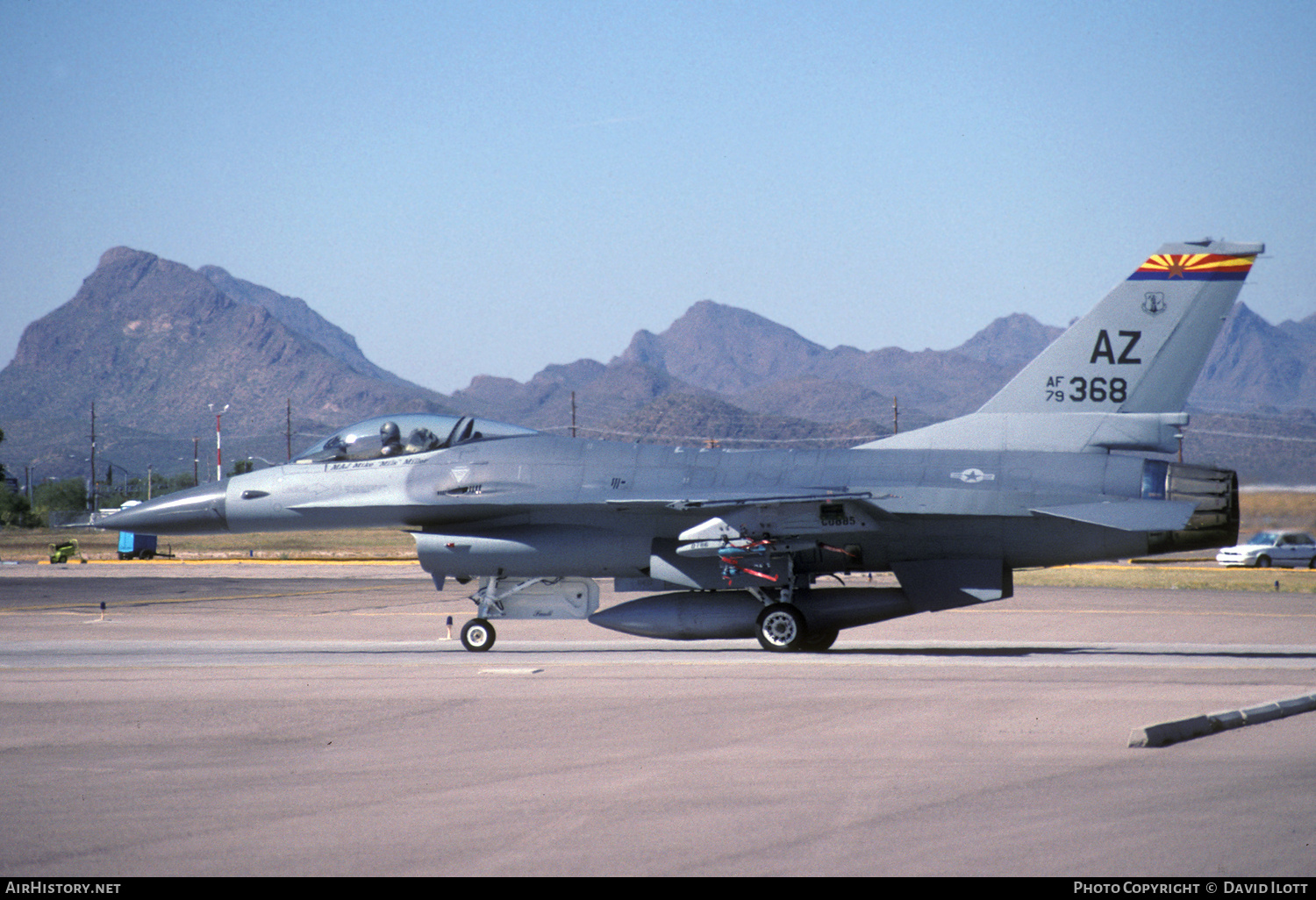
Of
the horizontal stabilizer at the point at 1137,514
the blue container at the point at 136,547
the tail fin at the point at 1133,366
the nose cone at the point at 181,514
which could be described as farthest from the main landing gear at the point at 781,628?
the blue container at the point at 136,547

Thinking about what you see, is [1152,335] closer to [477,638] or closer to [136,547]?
[477,638]

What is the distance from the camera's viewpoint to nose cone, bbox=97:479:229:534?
17266 mm

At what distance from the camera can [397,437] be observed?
1764 centimetres

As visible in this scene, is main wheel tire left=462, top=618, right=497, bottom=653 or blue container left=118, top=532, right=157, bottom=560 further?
blue container left=118, top=532, right=157, bottom=560

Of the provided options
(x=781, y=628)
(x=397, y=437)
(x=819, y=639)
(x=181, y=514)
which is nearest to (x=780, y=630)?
(x=781, y=628)

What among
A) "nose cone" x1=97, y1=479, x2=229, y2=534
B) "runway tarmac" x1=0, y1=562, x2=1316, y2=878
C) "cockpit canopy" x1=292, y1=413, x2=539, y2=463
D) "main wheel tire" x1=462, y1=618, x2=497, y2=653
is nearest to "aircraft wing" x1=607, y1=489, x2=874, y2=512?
"runway tarmac" x1=0, y1=562, x2=1316, y2=878

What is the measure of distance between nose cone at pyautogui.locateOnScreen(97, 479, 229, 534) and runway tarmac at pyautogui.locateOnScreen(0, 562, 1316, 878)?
76.3 inches

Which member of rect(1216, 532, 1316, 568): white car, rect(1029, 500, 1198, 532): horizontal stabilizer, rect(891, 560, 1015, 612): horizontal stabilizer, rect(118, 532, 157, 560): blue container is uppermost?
rect(1029, 500, 1198, 532): horizontal stabilizer

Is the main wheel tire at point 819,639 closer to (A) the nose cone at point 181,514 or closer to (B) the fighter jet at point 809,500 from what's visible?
(B) the fighter jet at point 809,500

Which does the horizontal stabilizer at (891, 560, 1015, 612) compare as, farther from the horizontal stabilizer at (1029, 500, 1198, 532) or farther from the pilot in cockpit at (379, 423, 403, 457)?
the pilot in cockpit at (379, 423, 403, 457)

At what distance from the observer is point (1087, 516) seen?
1532cm

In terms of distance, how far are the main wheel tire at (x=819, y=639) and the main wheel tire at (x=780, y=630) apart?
20 centimetres

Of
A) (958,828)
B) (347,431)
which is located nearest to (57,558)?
(347,431)

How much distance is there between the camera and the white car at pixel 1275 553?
39562mm
